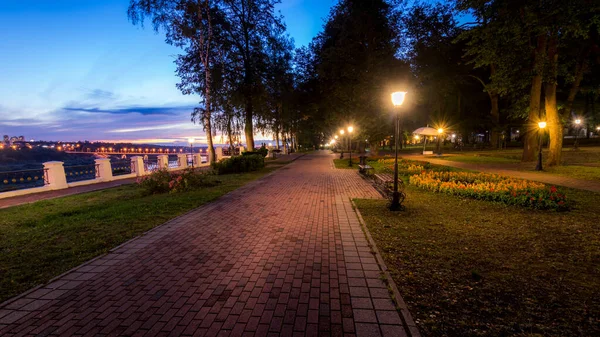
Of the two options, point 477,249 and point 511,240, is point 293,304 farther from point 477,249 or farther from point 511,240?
Result: point 511,240

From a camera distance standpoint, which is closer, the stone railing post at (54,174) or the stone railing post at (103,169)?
the stone railing post at (54,174)

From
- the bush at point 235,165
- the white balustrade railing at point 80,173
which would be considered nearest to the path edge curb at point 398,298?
the white balustrade railing at point 80,173

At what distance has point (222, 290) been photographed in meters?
3.37

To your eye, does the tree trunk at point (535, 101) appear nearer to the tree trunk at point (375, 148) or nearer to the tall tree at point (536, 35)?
the tall tree at point (536, 35)

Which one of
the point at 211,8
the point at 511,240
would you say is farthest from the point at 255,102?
the point at 511,240

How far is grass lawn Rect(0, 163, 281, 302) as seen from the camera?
4.11 m

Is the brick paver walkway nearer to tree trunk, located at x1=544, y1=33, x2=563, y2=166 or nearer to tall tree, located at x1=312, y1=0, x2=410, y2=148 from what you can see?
tree trunk, located at x1=544, y1=33, x2=563, y2=166

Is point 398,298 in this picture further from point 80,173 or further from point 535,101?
point 535,101

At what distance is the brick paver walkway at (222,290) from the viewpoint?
271 centimetres

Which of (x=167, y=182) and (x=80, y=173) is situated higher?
(x=80, y=173)

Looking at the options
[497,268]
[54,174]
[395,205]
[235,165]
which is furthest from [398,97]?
[54,174]

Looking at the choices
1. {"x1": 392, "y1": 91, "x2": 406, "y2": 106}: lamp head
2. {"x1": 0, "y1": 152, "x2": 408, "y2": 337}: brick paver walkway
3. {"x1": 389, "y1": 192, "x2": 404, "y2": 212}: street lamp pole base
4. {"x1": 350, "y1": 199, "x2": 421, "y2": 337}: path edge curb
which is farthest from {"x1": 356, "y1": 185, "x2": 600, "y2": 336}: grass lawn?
{"x1": 392, "y1": 91, "x2": 406, "y2": 106}: lamp head

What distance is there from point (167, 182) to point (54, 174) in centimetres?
608

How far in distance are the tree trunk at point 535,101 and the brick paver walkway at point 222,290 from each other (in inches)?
671
